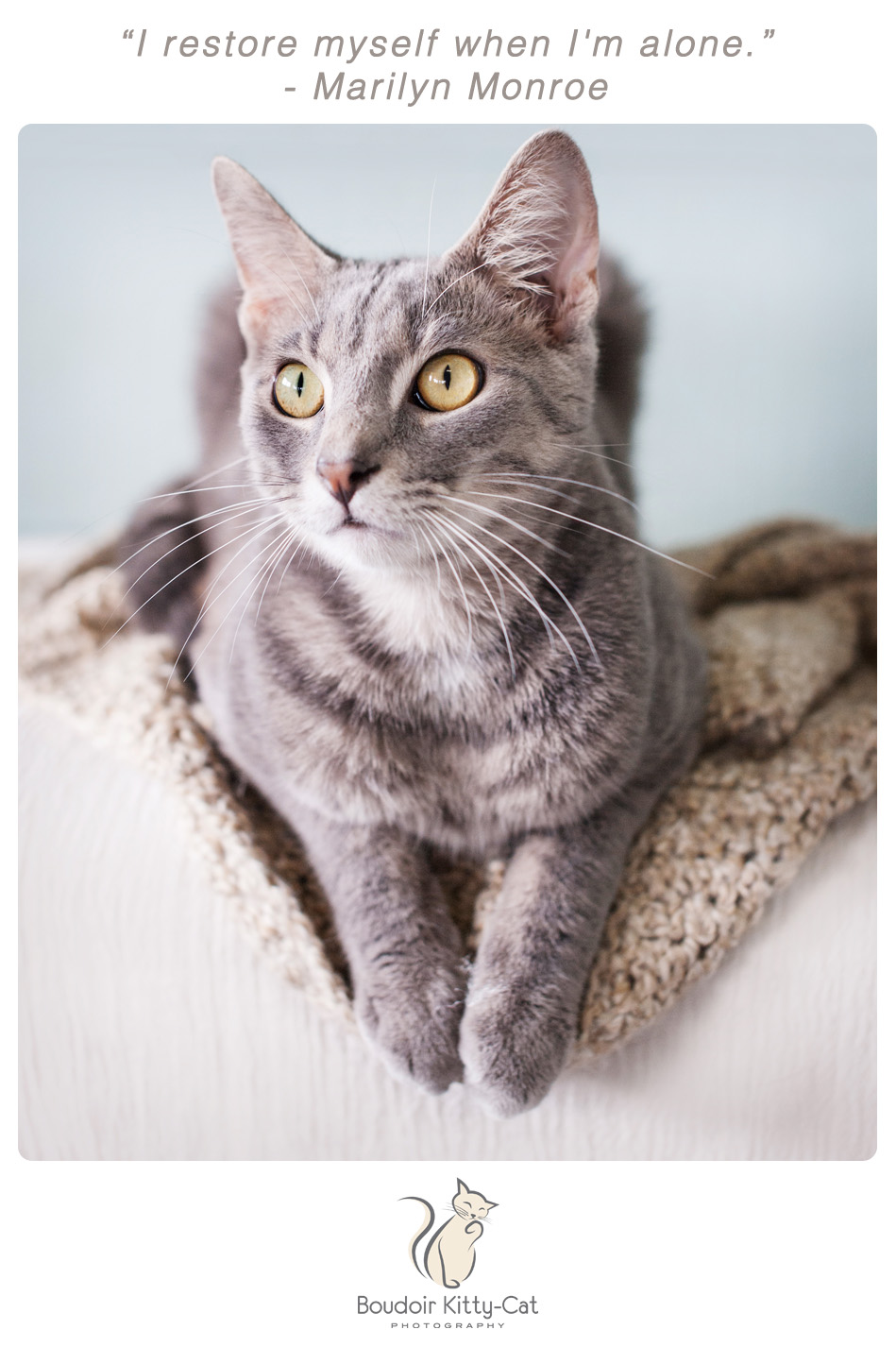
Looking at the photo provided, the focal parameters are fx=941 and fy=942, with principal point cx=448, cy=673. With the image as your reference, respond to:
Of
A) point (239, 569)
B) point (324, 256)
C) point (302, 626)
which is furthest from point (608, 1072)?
point (324, 256)

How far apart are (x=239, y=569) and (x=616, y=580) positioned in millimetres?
370

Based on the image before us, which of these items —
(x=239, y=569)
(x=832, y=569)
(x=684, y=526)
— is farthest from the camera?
(x=684, y=526)

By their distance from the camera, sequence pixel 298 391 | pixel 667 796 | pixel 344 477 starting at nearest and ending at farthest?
pixel 344 477 < pixel 298 391 < pixel 667 796

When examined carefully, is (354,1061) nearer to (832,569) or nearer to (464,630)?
(464,630)

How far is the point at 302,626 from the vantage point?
0.82 metres

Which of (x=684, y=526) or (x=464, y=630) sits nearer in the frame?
(x=464, y=630)

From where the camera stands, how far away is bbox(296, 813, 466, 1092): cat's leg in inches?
28.0

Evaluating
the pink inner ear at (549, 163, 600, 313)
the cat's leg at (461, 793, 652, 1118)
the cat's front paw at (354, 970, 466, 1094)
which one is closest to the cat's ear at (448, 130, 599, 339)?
the pink inner ear at (549, 163, 600, 313)
